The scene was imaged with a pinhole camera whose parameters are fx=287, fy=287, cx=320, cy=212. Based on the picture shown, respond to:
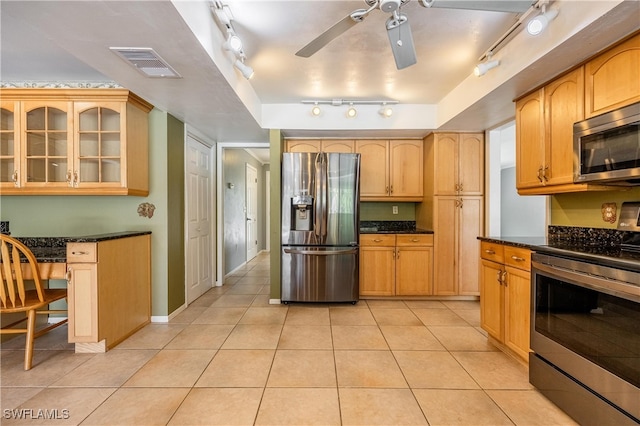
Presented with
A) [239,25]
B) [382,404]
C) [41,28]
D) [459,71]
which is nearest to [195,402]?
[382,404]

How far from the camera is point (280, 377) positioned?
77.7 inches

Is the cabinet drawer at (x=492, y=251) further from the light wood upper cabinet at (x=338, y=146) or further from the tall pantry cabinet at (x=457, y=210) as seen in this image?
the light wood upper cabinet at (x=338, y=146)

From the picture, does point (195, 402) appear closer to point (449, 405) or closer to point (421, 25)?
point (449, 405)

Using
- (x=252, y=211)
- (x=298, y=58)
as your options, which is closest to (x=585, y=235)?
(x=298, y=58)

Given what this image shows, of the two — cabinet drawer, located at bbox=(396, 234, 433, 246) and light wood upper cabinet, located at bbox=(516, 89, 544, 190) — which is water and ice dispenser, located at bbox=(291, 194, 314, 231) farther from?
light wood upper cabinet, located at bbox=(516, 89, 544, 190)

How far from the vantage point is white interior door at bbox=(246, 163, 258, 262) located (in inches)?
247

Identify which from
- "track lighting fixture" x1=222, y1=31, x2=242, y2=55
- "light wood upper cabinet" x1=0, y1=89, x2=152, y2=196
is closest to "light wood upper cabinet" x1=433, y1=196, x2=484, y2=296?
"track lighting fixture" x1=222, y1=31, x2=242, y2=55

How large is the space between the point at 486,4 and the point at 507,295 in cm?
194

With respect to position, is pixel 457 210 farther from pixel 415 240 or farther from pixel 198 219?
pixel 198 219

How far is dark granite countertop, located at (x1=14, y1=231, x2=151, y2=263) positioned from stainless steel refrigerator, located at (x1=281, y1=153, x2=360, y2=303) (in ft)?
5.10

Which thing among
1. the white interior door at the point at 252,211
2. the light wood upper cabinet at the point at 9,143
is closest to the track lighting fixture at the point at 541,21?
the light wood upper cabinet at the point at 9,143

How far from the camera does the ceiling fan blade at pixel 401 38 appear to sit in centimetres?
157

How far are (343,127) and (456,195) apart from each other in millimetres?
1673

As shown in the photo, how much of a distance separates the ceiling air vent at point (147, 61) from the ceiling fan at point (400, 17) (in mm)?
948
